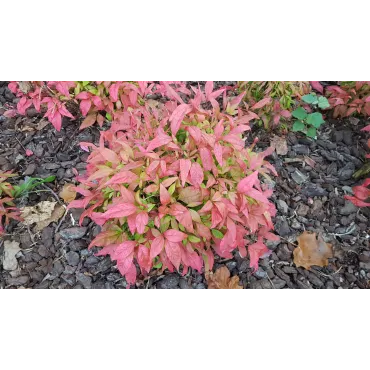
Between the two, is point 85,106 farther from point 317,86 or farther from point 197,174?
point 317,86

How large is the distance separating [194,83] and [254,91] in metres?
0.54

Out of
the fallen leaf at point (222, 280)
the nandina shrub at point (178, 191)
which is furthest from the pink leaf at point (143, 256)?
the fallen leaf at point (222, 280)

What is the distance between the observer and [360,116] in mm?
2570

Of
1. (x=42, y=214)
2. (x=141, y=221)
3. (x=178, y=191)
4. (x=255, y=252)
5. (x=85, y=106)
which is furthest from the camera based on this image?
(x=85, y=106)

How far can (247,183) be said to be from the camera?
155 cm

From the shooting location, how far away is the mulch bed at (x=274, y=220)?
1987 millimetres

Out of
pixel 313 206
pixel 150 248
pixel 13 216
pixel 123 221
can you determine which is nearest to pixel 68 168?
pixel 13 216

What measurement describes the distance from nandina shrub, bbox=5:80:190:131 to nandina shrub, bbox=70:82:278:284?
0.54 metres

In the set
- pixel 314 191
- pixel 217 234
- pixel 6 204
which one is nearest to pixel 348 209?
pixel 314 191

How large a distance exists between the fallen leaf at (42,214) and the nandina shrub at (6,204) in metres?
0.05

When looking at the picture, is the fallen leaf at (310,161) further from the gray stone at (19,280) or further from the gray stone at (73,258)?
the gray stone at (19,280)

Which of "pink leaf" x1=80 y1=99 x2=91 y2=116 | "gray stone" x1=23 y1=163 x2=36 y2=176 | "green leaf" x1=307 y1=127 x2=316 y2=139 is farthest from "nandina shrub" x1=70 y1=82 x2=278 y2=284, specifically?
"green leaf" x1=307 y1=127 x2=316 y2=139

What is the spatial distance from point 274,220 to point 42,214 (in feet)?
3.87

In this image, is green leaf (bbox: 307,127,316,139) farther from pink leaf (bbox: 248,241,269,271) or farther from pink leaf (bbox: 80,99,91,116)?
pink leaf (bbox: 80,99,91,116)
